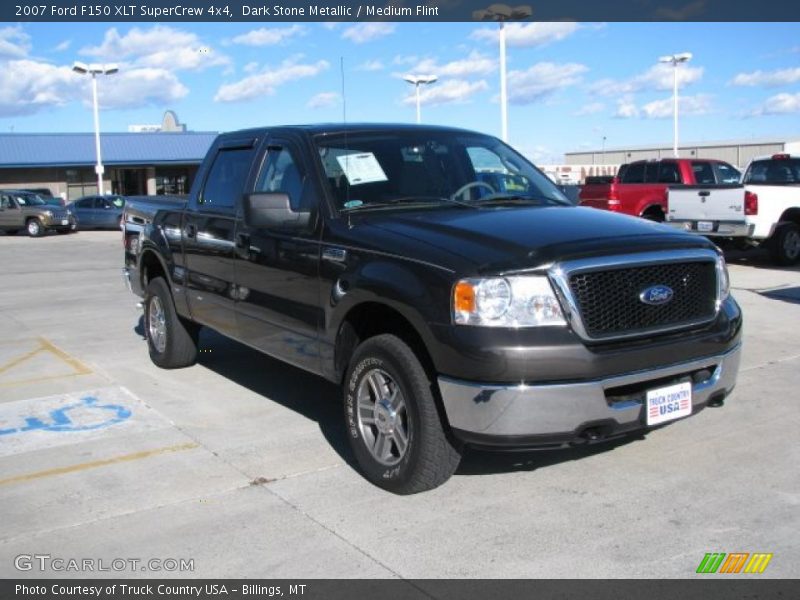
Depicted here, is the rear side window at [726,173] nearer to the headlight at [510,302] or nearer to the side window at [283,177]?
the side window at [283,177]

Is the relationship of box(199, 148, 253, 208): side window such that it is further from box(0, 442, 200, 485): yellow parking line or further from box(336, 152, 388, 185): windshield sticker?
box(0, 442, 200, 485): yellow parking line

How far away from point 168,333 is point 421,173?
323 centimetres

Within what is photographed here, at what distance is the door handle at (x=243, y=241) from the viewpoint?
582cm

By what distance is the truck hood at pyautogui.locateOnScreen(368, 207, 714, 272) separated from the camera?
4.09 meters

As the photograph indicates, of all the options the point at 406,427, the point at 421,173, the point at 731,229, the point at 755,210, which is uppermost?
the point at 421,173

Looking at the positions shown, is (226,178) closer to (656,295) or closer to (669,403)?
(656,295)

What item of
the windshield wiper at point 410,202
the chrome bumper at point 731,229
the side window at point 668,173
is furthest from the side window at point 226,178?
the side window at point 668,173

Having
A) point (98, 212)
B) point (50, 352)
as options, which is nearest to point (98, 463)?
point (50, 352)

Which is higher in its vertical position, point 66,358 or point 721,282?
point 721,282

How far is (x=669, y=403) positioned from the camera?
13.9 ft

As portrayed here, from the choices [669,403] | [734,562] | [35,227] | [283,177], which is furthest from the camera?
[35,227]

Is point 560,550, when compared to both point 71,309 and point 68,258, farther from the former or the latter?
point 68,258

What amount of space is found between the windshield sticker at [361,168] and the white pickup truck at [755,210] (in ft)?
34.6

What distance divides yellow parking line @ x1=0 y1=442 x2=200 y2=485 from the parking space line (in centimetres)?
257
